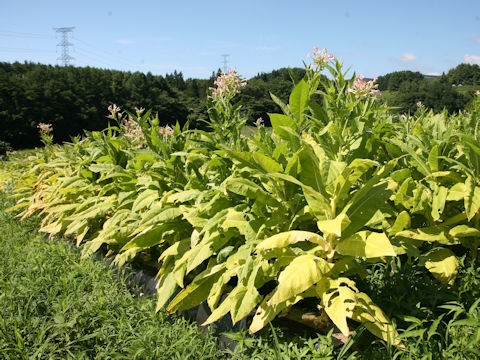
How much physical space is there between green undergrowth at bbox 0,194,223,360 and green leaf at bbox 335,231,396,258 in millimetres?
894

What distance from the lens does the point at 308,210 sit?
70.3 inches

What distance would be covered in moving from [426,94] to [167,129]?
996 inches

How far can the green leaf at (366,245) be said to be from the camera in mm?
1464

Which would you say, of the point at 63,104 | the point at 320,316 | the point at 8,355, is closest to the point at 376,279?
the point at 320,316

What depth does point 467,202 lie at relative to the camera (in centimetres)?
172

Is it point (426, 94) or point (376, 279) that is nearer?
point (376, 279)

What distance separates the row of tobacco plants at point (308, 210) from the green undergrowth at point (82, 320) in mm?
172

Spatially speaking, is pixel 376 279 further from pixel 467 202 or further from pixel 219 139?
pixel 219 139

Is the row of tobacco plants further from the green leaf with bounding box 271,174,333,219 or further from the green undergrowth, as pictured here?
the green undergrowth

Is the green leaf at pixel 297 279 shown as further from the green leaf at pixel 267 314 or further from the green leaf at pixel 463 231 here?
the green leaf at pixel 463 231

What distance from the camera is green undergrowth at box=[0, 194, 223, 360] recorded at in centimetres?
187

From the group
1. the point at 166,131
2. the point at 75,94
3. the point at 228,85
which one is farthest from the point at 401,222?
the point at 75,94

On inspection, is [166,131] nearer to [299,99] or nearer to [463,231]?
[299,99]

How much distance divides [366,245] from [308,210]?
342 millimetres
